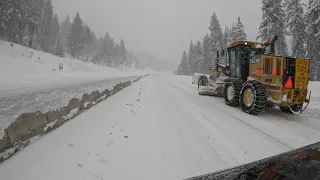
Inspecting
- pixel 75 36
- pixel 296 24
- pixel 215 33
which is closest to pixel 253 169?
pixel 296 24

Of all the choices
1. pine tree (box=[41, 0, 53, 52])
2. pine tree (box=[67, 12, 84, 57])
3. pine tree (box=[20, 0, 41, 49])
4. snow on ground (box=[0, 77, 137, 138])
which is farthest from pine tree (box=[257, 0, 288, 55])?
pine tree (box=[41, 0, 53, 52])

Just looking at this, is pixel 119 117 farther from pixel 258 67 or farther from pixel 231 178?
pixel 258 67

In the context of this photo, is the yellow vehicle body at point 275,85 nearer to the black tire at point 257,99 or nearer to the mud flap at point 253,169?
the black tire at point 257,99

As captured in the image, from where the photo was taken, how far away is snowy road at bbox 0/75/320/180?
307 cm

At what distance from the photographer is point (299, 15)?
97.3 ft

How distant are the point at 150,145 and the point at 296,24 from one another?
34.5 m

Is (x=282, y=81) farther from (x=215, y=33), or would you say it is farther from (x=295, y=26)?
(x=215, y=33)

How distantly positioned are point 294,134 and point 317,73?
3796 centimetres

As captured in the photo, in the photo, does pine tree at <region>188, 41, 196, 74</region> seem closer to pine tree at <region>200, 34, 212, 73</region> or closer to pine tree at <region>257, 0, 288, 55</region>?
pine tree at <region>200, 34, 212, 73</region>

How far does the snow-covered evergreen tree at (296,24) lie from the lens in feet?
97.0

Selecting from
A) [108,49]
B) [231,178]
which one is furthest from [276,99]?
[108,49]

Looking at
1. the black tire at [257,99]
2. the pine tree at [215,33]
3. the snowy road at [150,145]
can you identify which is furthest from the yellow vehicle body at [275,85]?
the pine tree at [215,33]

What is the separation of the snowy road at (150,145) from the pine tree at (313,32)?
25.7 m

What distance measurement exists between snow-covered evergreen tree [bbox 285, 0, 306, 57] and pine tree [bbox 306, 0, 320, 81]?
1.19m
